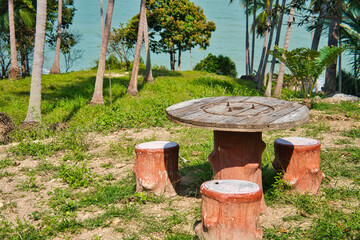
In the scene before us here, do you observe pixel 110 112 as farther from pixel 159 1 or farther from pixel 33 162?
pixel 159 1

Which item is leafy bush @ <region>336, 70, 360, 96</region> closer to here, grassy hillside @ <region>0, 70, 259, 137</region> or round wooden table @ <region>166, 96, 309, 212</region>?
grassy hillside @ <region>0, 70, 259, 137</region>

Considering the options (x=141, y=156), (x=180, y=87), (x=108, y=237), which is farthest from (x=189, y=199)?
(x=180, y=87)

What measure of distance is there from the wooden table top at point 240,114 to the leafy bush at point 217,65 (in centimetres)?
2486

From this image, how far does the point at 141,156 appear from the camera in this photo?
150 inches

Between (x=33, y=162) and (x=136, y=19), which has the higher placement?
(x=136, y=19)

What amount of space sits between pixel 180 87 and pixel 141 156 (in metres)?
9.34

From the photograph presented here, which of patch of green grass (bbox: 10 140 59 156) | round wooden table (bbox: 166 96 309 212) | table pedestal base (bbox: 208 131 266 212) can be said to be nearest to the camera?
round wooden table (bbox: 166 96 309 212)

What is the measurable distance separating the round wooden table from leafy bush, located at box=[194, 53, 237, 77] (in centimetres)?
2511

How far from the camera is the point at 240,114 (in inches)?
123

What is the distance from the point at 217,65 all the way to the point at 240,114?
2582 cm

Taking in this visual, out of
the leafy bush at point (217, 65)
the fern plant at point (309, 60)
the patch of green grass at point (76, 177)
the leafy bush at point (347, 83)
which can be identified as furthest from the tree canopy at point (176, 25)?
the patch of green grass at point (76, 177)

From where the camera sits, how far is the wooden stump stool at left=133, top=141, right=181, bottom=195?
378 centimetres

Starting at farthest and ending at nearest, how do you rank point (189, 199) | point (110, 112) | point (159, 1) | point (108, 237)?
point (159, 1)
point (110, 112)
point (189, 199)
point (108, 237)

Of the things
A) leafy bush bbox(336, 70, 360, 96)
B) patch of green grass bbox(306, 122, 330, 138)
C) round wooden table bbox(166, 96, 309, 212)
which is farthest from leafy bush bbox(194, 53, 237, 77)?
round wooden table bbox(166, 96, 309, 212)
